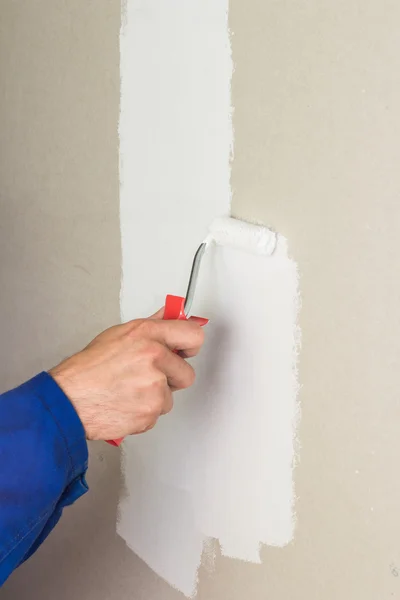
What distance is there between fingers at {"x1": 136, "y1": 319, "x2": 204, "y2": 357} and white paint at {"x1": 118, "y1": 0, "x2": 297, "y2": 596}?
0.08 m

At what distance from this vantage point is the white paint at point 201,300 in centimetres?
79

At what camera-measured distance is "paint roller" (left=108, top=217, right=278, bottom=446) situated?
2.48 feet

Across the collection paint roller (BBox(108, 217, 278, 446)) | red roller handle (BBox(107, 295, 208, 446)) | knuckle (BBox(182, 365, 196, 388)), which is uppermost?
paint roller (BBox(108, 217, 278, 446))

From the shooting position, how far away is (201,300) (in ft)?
2.85

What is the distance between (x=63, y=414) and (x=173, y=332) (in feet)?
0.54

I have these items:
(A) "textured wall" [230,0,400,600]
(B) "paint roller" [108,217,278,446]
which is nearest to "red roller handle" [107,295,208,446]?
(B) "paint roller" [108,217,278,446]

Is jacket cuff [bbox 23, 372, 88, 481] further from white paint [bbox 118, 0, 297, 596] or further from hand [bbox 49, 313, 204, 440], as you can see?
white paint [bbox 118, 0, 297, 596]

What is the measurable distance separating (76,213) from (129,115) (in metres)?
0.21

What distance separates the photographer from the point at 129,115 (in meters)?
0.94

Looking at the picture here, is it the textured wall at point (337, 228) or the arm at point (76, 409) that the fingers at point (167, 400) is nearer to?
the arm at point (76, 409)

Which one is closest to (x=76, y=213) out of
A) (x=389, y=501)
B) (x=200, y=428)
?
(x=200, y=428)

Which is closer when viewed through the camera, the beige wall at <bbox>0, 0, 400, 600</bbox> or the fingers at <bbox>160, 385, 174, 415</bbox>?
the beige wall at <bbox>0, 0, 400, 600</bbox>

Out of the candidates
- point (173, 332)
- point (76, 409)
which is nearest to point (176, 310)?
point (173, 332)

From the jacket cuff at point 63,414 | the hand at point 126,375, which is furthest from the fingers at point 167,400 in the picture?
the jacket cuff at point 63,414
